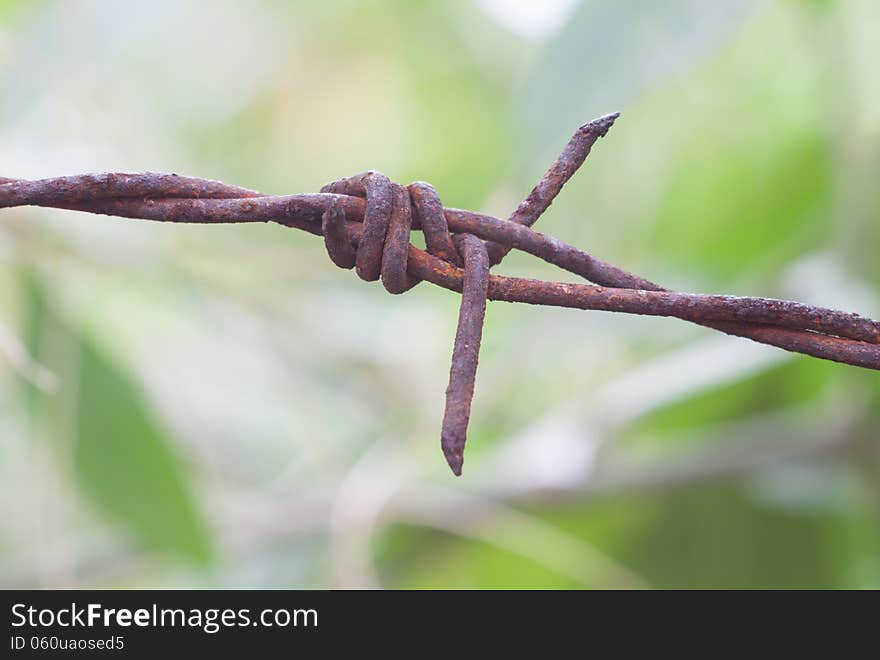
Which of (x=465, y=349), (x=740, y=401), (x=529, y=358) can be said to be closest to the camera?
(x=465, y=349)

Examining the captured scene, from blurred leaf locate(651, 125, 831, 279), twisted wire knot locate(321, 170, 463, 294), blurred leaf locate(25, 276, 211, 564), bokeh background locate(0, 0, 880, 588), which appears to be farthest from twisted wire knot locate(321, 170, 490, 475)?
blurred leaf locate(651, 125, 831, 279)

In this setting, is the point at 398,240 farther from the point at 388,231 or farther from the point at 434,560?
the point at 434,560

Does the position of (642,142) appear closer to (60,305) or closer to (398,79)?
(60,305)

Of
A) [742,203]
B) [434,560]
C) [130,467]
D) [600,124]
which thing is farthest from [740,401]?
[600,124]

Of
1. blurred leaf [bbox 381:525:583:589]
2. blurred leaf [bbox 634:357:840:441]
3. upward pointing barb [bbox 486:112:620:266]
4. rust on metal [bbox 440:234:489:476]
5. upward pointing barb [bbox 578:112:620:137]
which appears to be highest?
blurred leaf [bbox 634:357:840:441]

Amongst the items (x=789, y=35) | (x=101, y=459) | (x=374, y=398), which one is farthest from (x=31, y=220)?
(x=789, y=35)

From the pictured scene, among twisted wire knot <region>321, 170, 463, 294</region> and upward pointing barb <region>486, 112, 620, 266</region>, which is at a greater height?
upward pointing barb <region>486, 112, 620, 266</region>

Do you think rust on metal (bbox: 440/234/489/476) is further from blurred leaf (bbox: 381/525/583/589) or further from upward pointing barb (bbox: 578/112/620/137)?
blurred leaf (bbox: 381/525/583/589)
